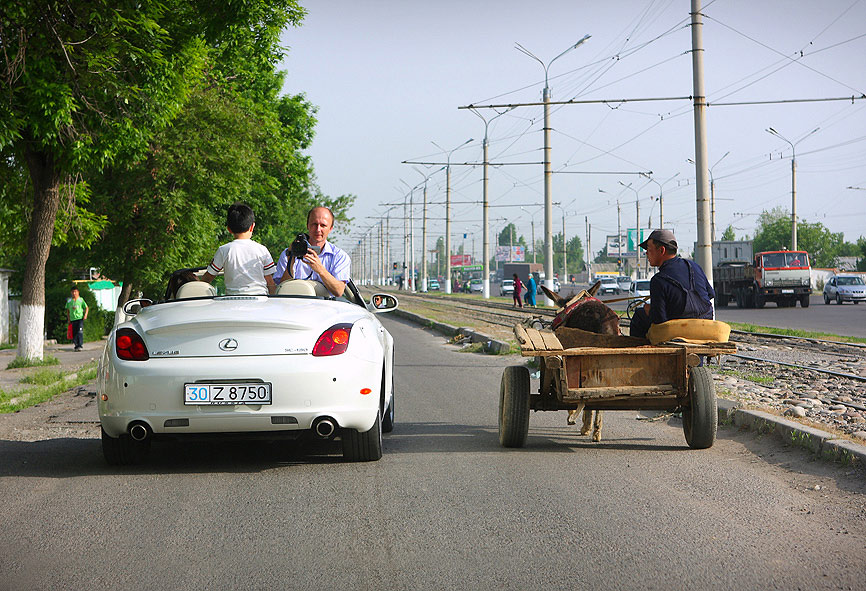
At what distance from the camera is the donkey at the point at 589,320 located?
7.44 m

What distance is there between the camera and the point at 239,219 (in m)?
7.32

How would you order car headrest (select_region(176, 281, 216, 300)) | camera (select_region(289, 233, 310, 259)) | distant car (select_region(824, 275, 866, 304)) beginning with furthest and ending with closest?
distant car (select_region(824, 275, 866, 304)) < camera (select_region(289, 233, 310, 259)) < car headrest (select_region(176, 281, 216, 300))

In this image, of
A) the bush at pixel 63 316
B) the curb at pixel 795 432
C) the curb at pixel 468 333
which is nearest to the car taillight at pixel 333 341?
the curb at pixel 795 432

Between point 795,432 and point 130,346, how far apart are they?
16.0ft

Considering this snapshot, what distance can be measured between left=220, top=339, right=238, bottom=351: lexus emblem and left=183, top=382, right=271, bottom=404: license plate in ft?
0.79

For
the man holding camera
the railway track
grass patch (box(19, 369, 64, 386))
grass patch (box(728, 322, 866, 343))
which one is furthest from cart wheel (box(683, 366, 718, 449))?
grass patch (box(728, 322, 866, 343))

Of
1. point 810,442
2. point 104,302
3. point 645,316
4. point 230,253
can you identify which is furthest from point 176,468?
point 104,302

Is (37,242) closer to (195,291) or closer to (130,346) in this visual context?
(195,291)

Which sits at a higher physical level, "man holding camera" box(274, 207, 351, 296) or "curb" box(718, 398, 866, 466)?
"man holding camera" box(274, 207, 351, 296)

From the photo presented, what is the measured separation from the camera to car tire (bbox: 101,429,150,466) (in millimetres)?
6467

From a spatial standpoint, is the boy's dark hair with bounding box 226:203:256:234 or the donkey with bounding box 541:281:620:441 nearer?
the boy's dark hair with bounding box 226:203:256:234

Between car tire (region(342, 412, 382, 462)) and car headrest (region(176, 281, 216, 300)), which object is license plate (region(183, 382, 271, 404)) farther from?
car headrest (region(176, 281, 216, 300))

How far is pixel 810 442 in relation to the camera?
700 centimetres

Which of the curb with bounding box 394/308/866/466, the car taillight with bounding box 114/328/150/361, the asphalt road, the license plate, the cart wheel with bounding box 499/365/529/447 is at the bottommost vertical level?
the asphalt road
